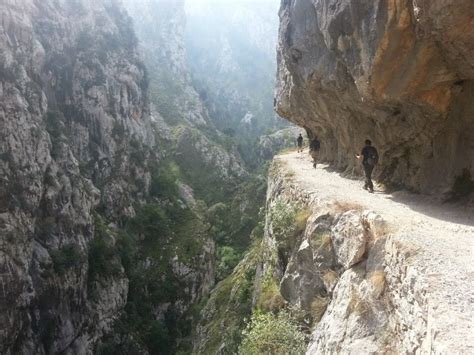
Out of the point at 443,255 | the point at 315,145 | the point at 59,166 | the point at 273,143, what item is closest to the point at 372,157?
the point at 443,255

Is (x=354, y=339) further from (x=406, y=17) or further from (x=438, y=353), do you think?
(x=406, y=17)

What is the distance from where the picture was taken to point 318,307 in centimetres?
1201

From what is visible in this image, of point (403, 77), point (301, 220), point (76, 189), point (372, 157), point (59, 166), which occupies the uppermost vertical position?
point (403, 77)

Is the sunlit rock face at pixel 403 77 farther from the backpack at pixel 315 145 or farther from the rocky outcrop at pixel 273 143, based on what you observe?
the rocky outcrop at pixel 273 143

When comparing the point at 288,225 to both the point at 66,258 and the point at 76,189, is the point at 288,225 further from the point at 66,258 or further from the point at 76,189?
the point at 76,189

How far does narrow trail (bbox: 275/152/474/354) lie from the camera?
6646 millimetres

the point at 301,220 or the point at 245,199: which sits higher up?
the point at 301,220

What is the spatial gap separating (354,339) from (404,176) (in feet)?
38.1

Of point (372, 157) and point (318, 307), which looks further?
point (372, 157)

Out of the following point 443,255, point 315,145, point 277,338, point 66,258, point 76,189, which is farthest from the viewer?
point 76,189

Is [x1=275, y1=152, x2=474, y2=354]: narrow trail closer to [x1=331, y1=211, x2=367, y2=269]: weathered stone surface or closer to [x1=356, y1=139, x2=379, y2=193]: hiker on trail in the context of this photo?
[x1=331, y1=211, x2=367, y2=269]: weathered stone surface

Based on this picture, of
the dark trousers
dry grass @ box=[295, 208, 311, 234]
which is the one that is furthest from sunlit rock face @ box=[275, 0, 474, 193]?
dry grass @ box=[295, 208, 311, 234]

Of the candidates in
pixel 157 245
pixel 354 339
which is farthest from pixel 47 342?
pixel 354 339

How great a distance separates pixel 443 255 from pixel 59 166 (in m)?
58.0
